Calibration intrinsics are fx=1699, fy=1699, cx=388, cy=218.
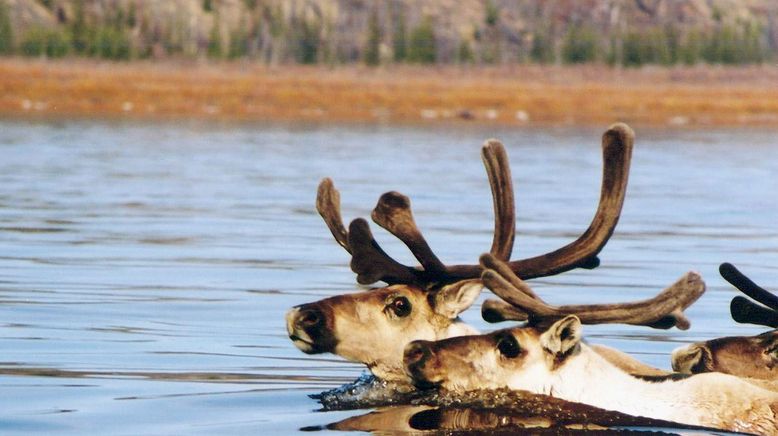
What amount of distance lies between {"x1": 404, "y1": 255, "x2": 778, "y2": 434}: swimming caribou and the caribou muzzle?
65cm

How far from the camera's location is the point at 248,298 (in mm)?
14719

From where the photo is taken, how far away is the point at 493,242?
8883mm

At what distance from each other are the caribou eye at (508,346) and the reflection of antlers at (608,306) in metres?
0.22

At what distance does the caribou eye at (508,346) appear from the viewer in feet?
25.7

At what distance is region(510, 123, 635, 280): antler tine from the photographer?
8391mm

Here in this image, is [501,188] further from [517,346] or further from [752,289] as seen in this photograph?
[752,289]

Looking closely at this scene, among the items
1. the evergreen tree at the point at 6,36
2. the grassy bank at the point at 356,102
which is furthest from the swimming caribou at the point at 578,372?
the evergreen tree at the point at 6,36

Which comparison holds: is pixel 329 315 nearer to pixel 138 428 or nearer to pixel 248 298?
pixel 138 428

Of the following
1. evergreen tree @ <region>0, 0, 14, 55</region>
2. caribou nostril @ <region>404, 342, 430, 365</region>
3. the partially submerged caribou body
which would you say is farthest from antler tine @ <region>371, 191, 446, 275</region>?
evergreen tree @ <region>0, 0, 14, 55</region>

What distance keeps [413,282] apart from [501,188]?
67cm

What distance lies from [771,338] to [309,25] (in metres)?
133

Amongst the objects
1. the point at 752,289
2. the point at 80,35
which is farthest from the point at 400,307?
the point at 80,35

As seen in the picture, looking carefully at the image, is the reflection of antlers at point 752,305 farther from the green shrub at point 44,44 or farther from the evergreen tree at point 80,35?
the evergreen tree at point 80,35

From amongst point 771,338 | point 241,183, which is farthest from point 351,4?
point 771,338
